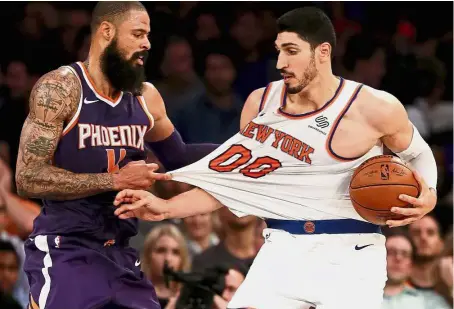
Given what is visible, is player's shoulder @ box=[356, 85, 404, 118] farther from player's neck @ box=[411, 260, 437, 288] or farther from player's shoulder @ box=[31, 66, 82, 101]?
player's neck @ box=[411, 260, 437, 288]

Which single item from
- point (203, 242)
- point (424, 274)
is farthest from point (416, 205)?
point (203, 242)

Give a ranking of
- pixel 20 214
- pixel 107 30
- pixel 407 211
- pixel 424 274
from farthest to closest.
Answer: pixel 20 214 < pixel 424 274 < pixel 107 30 < pixel 407 211

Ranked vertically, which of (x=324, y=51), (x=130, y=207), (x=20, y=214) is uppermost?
(x=324, y=51)

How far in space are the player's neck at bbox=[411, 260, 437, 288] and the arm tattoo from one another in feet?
11.3

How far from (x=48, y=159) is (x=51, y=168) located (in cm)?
6

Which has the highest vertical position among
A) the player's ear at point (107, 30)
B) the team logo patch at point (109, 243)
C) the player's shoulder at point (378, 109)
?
the player's ear at point (107, 30)

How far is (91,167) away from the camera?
507 centimetres

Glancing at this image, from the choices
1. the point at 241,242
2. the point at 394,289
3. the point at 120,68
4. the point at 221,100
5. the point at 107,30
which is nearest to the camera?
the point at 120,68

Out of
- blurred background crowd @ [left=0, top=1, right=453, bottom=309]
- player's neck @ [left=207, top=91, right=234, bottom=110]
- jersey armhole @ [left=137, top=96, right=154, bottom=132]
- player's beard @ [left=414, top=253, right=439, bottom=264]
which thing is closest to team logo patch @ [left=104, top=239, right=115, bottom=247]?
jersey armhole @ [left=137, top=96, right=154, bottom=132]

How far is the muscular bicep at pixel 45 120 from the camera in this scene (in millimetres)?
4930

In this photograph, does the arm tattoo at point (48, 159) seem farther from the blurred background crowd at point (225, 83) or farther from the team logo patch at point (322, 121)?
the blurred background crowd at point (225, 83)

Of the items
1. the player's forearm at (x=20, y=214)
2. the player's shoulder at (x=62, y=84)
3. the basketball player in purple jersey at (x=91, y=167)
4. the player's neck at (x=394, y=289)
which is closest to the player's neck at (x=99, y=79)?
the basketball player in purple jersey at (x=91, y=167)

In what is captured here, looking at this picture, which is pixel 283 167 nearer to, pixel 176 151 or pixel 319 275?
pixel 319 275

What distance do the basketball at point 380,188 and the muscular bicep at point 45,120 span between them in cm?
151
